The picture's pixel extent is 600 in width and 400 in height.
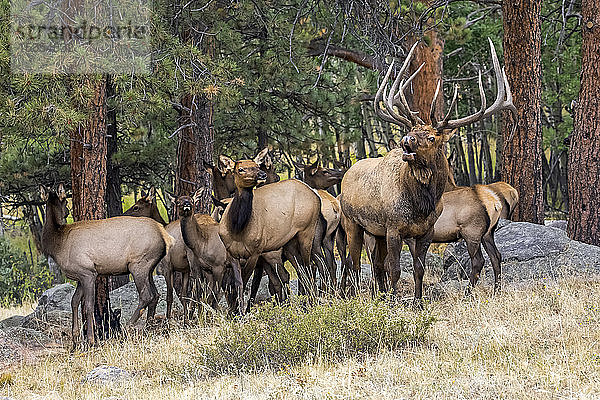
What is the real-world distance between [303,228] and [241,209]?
959 millimetres

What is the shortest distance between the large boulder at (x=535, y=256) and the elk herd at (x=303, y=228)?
52 centimetres

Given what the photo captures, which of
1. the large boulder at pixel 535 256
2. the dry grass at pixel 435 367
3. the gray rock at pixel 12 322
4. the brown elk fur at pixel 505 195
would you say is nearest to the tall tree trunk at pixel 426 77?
the large boulder at pixel 535 256

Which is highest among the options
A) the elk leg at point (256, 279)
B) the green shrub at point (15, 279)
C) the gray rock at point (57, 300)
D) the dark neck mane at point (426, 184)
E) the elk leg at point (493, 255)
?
the dark neck mane at point (426, 184)

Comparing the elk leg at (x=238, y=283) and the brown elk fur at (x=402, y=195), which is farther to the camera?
the elk leg at (x=238, y=283)

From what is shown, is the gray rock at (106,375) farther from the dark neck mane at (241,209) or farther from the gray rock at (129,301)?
the gray rock at (129,301)

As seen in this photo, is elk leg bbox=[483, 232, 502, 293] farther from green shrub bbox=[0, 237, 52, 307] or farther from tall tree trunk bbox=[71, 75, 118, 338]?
green shrub bbox=[0, 237, 52, 307]

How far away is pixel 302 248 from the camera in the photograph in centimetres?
996

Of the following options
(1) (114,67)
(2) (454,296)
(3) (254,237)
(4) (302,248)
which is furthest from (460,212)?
(1) (114,67)

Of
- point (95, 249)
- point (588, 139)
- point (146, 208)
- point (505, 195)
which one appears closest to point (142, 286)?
point (95, 249)

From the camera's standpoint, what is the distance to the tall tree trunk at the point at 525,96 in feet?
43.3

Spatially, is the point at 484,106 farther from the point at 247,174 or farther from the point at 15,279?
the point at 15,279

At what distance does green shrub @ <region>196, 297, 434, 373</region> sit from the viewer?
6812mm

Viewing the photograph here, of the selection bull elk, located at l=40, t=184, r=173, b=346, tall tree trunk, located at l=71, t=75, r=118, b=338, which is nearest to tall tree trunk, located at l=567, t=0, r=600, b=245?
bull elk, located at l=40, t=184, r=173, b=346

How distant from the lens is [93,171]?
34.3 feet
